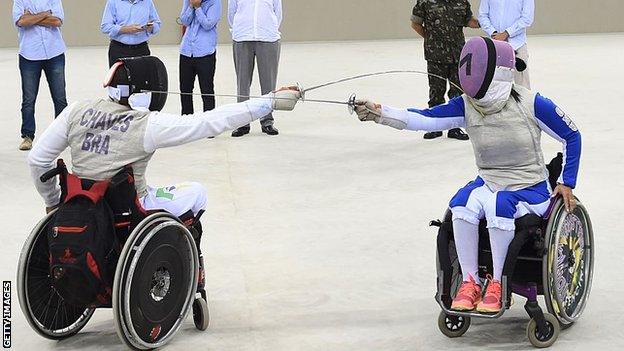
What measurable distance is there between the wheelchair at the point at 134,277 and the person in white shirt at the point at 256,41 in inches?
152

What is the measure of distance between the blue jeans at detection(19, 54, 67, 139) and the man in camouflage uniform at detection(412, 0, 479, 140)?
7.66 ft

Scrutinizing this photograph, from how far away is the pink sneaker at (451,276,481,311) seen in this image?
3.67m

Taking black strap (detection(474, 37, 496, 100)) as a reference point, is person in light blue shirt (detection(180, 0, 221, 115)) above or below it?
below

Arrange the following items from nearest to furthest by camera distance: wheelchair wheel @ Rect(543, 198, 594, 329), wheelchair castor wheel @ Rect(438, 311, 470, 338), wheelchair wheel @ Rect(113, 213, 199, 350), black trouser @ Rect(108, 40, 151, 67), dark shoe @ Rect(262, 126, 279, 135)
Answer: wheelchair wheel @ Rect(113, 213, 199, 350), wheelchair wheel @ Rect(543, 198, 594, 329), wheelchair castor wheel @ Rect(438, 311, 470, 338), black trouser @ Rect(108, 40, 151, 67), dark shoe @ Rect(262, 126, 279, 135)

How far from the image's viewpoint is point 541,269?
3695 millimetres

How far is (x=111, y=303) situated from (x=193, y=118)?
2.16 ft

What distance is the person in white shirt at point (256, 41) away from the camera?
25.0 ft

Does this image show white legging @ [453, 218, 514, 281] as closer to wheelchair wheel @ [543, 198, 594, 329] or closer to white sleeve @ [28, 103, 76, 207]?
wheelchair wheel @ [543, 198, 594, 329]

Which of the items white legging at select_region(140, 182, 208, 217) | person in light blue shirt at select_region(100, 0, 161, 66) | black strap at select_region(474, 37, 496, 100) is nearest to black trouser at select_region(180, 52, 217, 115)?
person in light blue shirt at select_region(100, 0, 161, 66)

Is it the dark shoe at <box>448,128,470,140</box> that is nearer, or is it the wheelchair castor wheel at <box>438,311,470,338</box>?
the wheelchair castor wheel at <box>438,311,470,338</box>

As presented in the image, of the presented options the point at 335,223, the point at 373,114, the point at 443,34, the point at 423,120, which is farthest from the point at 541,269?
the point at 443,34

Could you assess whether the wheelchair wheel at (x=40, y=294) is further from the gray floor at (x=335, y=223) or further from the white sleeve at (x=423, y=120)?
the white sleeve at (x=423, y=120)

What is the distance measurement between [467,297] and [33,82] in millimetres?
4283

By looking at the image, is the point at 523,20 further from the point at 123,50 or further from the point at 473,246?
the point at 473,246
